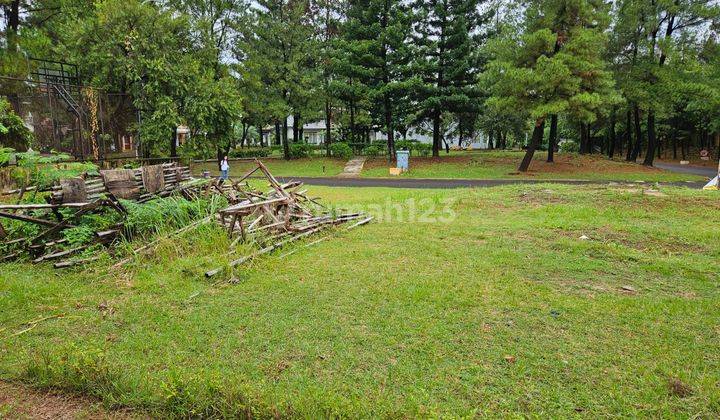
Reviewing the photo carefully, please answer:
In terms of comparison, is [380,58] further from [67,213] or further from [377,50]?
[67,213]

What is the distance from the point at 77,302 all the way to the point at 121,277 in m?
0.69

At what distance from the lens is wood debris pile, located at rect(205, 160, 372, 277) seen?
594 cm

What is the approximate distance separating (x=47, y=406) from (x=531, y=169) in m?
21.3

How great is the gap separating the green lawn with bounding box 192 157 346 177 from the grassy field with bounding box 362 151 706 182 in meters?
2.07

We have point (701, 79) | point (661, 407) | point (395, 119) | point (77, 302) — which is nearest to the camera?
point (661, 407)

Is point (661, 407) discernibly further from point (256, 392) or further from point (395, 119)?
point (395, 119)

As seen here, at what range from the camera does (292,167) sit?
938 inches

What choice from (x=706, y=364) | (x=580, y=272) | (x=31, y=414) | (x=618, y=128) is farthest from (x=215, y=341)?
(x=618, y=128)

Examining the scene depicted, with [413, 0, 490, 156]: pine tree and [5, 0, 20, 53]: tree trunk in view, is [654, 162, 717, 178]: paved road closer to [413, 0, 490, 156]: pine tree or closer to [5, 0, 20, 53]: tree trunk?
[413, 0, 490, 156]: pine tree

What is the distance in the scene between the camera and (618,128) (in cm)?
3847

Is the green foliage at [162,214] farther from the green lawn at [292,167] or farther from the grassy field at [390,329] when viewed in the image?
the green lawn at [292,167]

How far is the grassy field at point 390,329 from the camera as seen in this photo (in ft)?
8.59

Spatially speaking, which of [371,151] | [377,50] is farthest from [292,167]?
[377,50]

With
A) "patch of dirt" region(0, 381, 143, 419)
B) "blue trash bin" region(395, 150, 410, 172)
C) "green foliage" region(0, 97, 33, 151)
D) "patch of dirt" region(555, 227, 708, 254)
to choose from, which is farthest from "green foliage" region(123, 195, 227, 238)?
"blue trash bin" region(395, 150, 410, 172)
